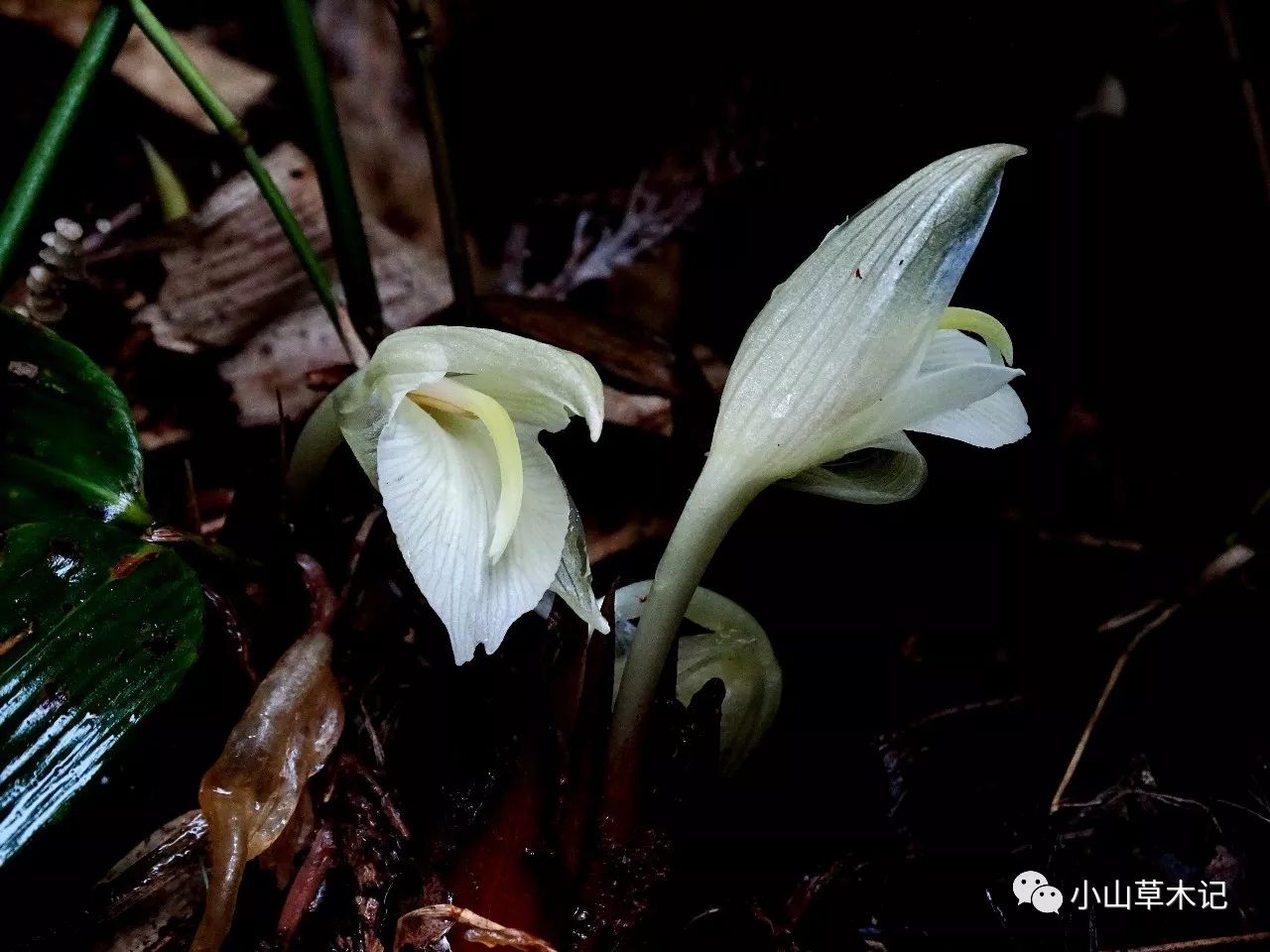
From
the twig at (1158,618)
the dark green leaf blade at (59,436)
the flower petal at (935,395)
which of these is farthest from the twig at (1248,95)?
the dark green leaf blade at (59,436)

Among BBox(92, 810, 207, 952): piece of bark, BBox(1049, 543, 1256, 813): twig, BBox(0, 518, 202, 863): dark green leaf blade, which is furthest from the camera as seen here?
BBox(1049, 543, 1256, 813): twig

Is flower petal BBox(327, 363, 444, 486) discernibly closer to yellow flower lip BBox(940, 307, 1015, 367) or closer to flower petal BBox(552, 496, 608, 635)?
flower petal BBox(552, 496, 608, 635)

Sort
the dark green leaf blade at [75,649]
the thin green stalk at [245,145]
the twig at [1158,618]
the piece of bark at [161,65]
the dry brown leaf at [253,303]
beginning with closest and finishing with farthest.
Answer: the dark green leaf blade at [75,649]
the thin green stalk at [245,145]
the twig at [1158,618]
the dry brown leaf at [253,303]
the piece of bark at [161,65]

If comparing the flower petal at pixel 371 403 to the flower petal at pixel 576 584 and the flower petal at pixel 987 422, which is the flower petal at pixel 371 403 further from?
the flower petal at pixel 987 422

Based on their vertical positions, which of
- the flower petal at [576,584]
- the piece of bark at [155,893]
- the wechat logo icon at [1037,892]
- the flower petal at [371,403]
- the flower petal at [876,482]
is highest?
the flower petal at [371,403]

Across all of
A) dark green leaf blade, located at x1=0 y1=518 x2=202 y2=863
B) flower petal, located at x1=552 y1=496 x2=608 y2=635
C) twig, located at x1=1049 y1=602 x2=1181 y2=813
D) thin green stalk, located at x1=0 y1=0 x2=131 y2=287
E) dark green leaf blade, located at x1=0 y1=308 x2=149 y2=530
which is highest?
thin green stalk, located at x1=0 y1=0 x2=131 y2=287

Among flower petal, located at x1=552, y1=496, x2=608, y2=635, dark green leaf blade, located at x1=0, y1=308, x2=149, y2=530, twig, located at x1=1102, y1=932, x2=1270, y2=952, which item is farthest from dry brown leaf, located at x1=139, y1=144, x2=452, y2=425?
twig, located at x1=1102, y1=932, x2=1270, y2=952

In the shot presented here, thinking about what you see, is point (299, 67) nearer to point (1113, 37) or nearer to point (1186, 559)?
point (1113, 37)
